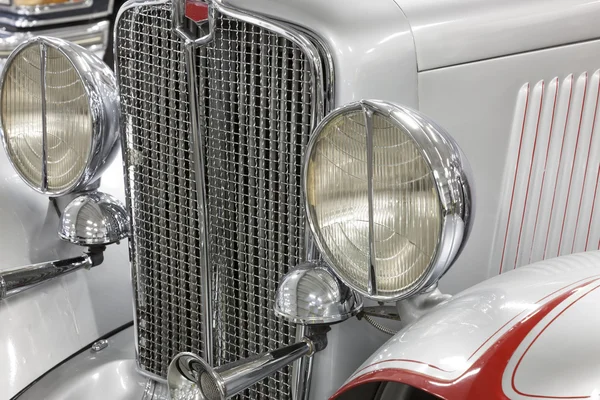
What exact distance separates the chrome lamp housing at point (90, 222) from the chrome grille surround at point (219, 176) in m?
0.05

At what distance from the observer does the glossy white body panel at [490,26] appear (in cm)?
145

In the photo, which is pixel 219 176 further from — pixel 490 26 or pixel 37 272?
pixel 490 26

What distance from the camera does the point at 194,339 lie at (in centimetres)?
176

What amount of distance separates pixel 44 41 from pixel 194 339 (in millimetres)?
673

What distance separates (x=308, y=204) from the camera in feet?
4.22

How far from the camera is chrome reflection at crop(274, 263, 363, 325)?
1328mm

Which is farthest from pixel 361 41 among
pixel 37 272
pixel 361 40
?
pixel 37 272

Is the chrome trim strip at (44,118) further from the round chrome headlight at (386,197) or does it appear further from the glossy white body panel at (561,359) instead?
the glossy white body panel at (561,359)

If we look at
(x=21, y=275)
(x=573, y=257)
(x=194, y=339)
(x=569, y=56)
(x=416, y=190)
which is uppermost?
(x=569, y=56)

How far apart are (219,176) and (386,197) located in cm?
47

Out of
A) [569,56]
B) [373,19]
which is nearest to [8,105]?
[373,19]

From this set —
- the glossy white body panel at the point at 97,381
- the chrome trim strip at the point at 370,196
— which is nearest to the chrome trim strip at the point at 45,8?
the glossy white body panel at the point at 97,381

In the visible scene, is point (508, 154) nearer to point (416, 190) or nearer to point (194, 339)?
point (416, 190)

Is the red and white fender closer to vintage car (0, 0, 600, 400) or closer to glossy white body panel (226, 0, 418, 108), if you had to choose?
vintage car (0, 0, 600, 400)
